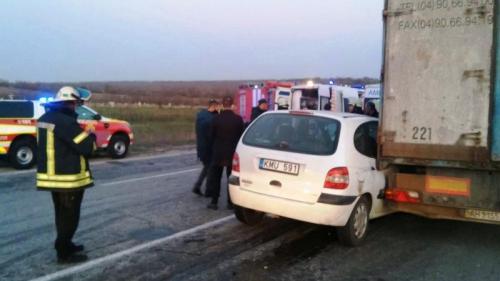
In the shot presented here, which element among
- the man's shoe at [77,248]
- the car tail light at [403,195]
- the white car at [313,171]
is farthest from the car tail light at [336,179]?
the man's shoe at [77,248]

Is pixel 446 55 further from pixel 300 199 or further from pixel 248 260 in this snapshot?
pixel 248 260

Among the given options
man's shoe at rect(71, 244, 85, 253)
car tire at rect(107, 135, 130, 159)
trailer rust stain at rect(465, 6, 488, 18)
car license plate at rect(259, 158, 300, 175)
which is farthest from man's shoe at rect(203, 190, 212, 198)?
car tire at rect(107, 135, 130, 159)

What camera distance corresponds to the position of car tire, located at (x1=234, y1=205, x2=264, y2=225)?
6.49 m

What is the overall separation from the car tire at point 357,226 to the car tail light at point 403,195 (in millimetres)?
317

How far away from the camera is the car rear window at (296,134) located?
225 inches

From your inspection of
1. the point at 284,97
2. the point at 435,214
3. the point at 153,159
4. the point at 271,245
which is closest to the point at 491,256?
the point at 435,214

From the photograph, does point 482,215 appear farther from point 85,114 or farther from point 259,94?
point 259,94

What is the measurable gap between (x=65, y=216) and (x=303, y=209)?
8.36 ft

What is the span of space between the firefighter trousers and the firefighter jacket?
133mm

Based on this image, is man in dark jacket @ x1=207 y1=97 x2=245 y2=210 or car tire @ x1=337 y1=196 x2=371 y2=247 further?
man in dark jacket @ x1=207 y1=97 x2=245 y2=210

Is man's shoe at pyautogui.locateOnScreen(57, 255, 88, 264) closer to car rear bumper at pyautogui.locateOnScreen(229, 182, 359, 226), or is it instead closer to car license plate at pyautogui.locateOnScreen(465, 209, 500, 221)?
car rear bumper at pyautogui.locateOnScreen(229, 182, 359, 226)

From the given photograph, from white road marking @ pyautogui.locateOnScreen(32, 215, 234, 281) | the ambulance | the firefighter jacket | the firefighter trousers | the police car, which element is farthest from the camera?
the ambulance

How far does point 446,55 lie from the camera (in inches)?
220

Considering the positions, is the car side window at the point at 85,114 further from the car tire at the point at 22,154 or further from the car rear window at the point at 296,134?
the car rear window at the point at 296,134
